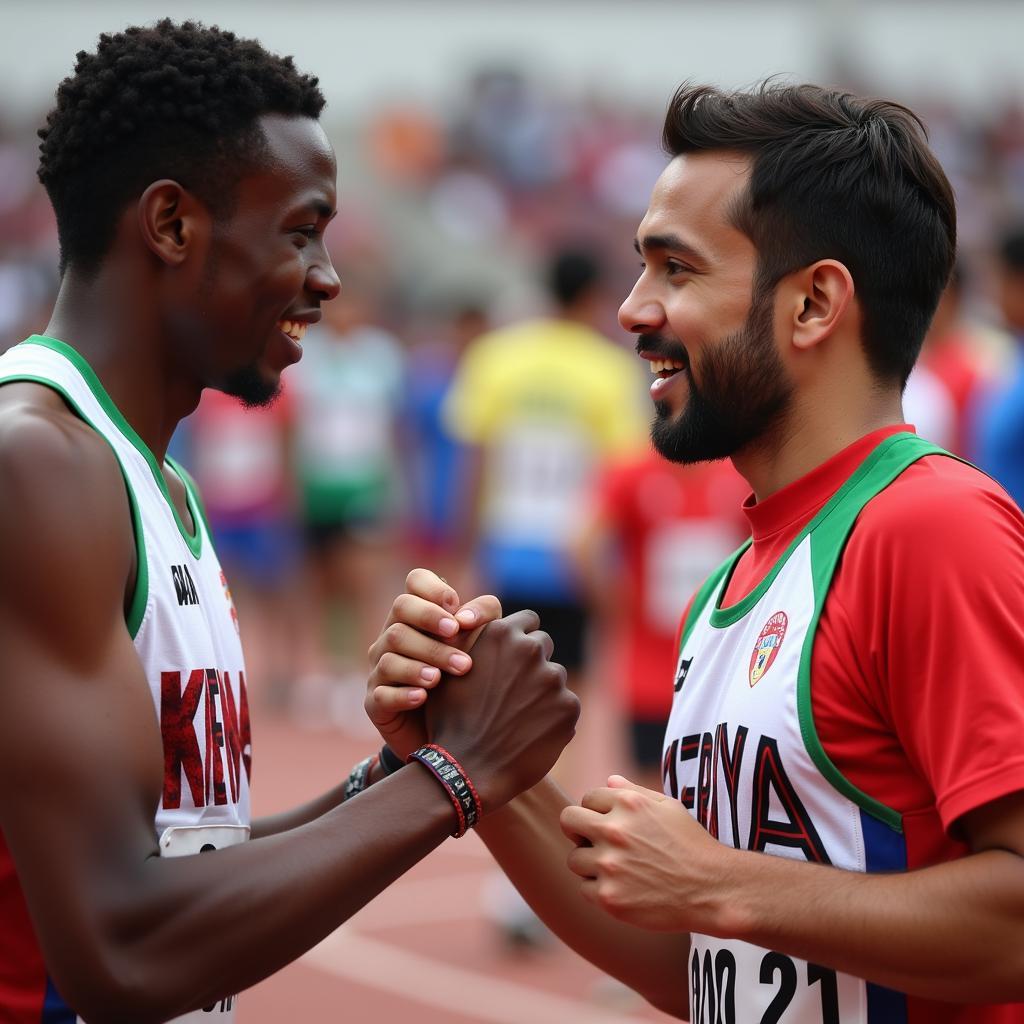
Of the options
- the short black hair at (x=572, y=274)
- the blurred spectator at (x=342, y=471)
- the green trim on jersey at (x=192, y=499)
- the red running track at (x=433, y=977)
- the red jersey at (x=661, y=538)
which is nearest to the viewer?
the green trim on jersey at (x=192, y=499)

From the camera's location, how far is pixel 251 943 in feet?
6.83

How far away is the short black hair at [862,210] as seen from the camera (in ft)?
8.18

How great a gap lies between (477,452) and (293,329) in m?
5.03

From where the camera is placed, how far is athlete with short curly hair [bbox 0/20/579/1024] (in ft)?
6.59

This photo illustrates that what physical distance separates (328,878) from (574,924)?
77 cm

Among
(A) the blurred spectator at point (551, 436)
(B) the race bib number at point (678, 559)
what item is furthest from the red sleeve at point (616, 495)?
(A) the blurred spectator at point (551, 436)

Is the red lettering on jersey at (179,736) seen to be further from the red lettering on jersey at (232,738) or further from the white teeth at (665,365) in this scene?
the white teeth at (665,365)

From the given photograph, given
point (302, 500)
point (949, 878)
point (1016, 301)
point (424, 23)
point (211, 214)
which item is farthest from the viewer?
point (424, 23)

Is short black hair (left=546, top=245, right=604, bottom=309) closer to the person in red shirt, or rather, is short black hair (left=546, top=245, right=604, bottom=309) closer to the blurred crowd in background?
the blurred crowd in background

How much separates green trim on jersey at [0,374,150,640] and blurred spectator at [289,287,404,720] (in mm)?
9152

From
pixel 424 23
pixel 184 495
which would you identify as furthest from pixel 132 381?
pixel 424 23

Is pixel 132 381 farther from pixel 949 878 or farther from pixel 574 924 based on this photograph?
pixel 949 878

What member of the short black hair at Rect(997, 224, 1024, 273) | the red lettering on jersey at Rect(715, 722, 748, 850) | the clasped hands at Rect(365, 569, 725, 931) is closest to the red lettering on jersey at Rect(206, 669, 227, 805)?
the clasped hands at Rect(365, 569, 725, 931)

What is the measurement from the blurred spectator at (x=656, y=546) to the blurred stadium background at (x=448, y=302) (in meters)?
0.02
